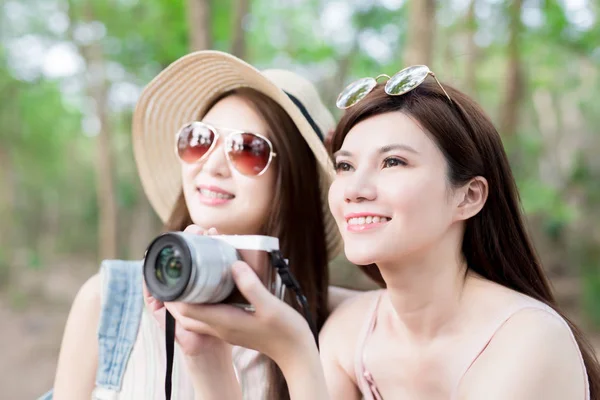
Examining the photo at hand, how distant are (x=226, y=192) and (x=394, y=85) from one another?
71cm

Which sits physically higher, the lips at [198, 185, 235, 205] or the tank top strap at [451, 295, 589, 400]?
the lips at [198, 185, 235, 205]

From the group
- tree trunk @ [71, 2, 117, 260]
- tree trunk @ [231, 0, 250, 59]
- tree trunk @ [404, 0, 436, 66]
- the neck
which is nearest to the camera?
the neck

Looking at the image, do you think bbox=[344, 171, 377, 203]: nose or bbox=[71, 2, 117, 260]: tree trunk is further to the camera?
bbox=[71, 2, 117, 260]: tree trunk

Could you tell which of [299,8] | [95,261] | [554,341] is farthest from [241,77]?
[95,261]

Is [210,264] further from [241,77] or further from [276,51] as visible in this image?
[276,51]

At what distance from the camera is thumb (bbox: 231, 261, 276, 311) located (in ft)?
4.62

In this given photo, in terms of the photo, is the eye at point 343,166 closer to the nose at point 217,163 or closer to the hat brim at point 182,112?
the hat brim at point 182,112

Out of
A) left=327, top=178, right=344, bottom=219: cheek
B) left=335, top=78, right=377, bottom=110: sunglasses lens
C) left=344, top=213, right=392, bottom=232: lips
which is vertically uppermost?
left=335, top=78, right=377, bottom=110: sunglasses lens

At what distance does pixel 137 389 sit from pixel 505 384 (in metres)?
1.14

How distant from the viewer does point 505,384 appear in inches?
58.2

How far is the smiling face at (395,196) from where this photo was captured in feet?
5.19

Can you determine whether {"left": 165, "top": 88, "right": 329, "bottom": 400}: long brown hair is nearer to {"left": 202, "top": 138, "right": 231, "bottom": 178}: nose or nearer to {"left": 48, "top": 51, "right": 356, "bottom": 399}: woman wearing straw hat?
{"left": 48, "top": 51, "right": 356, "bottom": 399}: woman wearing straw hat

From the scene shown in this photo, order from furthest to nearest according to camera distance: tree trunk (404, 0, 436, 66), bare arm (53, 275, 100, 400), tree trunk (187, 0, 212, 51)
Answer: tree trunk (187, 0, 212, 51) → tree trunk (404, 0, 436, 66) → bare arm (53, 275, 100, 400)

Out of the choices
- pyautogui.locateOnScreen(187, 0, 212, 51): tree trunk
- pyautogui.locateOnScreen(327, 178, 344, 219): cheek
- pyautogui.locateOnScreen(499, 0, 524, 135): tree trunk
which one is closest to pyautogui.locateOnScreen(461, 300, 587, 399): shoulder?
pyautogui.locateOnScreen(327, 178, 344, 219): cheek
